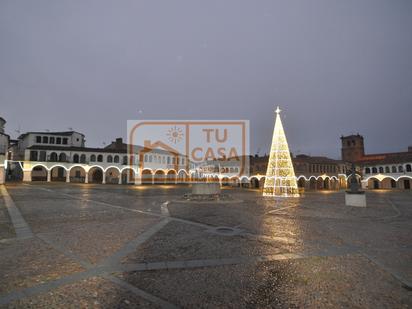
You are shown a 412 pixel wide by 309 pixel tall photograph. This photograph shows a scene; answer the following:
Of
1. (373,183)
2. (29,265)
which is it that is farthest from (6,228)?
(373,183)

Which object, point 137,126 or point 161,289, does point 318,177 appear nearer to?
point 137,126

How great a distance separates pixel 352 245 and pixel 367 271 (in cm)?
173

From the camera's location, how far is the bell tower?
66625 mm

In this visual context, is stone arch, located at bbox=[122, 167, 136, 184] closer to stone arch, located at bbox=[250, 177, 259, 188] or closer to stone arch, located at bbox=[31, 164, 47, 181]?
stone arch, located at bbox=[31, 164, 47, 181]

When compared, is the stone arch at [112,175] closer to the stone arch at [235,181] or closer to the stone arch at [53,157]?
the stone arch at [53,157]

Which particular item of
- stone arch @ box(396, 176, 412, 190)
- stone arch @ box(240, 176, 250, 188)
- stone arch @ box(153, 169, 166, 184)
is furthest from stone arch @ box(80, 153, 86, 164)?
stone arch @ box(396, 176, 412, 190)

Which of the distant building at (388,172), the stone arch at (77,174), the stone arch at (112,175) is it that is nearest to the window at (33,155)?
the stone arch at (77,174)

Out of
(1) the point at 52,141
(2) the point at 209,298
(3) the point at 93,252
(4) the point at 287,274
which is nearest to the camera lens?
(2) the point at 209,298

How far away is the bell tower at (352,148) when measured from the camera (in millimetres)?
66625

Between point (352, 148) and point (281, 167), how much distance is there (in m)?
61.7

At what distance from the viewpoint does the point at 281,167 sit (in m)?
19.7

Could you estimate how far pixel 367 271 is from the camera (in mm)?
4105

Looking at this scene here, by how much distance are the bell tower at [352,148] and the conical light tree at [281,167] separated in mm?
58089

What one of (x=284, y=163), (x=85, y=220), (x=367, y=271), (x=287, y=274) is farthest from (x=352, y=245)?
(x=284, y=163)
